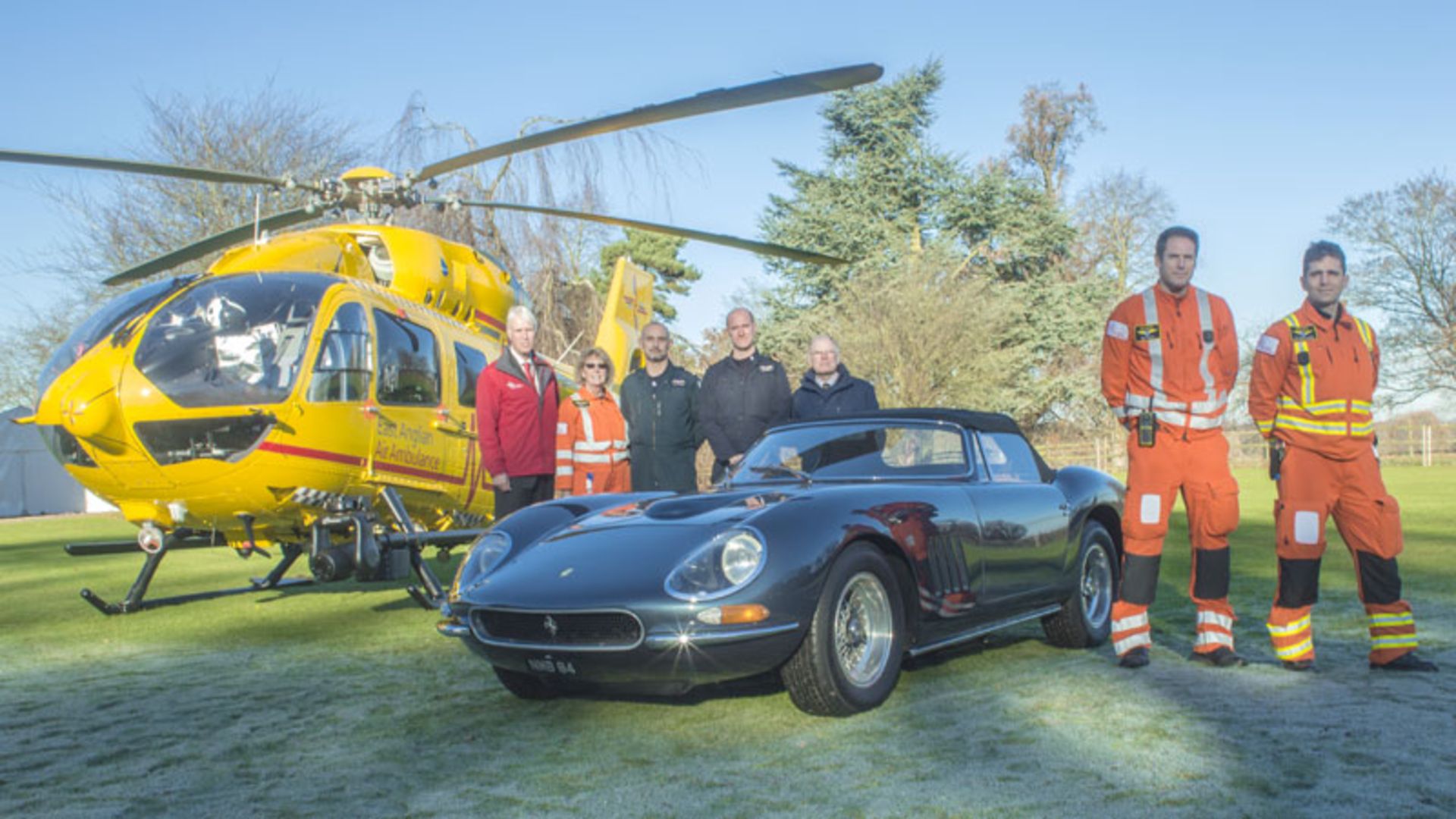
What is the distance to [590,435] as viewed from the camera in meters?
8.34

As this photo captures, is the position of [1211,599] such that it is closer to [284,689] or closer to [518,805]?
[518,805]

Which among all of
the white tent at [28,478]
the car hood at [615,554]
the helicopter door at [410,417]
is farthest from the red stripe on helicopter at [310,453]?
the white tent at [28,478]

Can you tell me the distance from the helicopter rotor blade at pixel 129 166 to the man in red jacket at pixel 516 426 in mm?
2769

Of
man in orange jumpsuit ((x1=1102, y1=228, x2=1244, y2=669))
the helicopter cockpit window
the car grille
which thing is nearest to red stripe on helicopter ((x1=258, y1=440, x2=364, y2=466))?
the helicopter cockpit window

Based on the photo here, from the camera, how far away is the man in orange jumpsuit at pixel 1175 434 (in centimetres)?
530

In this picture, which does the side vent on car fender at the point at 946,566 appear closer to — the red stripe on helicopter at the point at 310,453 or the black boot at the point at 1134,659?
the black boot at the point at 1134,659

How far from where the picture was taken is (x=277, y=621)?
8148 mm

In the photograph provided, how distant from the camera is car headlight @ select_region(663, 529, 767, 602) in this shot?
421cm

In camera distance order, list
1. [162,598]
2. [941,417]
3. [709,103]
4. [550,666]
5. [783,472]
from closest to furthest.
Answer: [550,666], [783,472], [941,417], [709,103], [162,598]

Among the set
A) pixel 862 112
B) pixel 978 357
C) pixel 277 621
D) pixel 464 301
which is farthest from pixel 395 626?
pixel 862 112

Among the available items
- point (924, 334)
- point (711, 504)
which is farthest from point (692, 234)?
point (924, 334)

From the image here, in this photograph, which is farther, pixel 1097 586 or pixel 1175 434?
pixel 1097 586

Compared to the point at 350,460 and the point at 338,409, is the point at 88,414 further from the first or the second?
the point at 350,460

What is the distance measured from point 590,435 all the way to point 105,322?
334 centimetres
